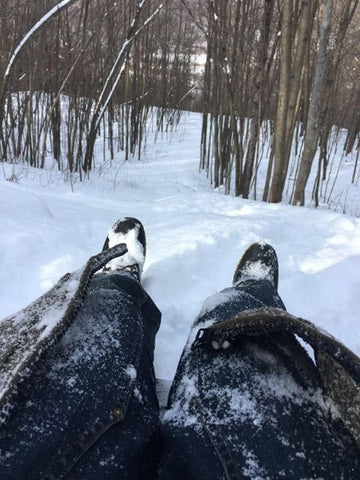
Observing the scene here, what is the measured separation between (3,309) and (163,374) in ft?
1.89

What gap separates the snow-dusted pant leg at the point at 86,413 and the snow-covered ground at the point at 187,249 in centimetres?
43

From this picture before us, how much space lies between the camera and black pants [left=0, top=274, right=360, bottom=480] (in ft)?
1.96

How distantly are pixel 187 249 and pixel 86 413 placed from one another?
1267mm

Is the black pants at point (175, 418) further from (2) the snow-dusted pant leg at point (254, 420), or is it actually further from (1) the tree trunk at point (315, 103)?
(1) the tree trunk at point (315, 103)

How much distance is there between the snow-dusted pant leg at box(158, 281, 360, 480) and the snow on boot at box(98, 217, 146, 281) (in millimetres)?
671

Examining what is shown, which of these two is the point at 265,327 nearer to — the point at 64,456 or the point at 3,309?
the point at 64,456

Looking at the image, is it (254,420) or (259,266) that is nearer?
(254,420)

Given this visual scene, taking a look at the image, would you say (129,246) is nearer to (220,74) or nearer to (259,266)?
(259,266)

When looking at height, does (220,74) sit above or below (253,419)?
above

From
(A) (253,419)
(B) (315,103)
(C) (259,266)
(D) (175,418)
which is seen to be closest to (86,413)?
(D) (175,418)

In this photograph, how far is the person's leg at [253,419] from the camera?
23.7 inches

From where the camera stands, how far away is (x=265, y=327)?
0.73 metres

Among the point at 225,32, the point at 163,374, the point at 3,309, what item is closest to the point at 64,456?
the point at 163,374

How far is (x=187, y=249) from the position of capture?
6.16 ft
